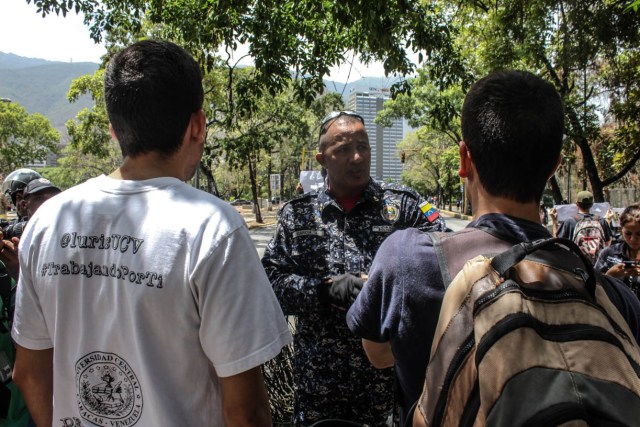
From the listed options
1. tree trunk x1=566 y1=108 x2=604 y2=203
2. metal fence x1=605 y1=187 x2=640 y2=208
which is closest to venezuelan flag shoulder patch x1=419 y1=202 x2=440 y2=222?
tree trunk x1=566 y1=108 x2=604 y2=203

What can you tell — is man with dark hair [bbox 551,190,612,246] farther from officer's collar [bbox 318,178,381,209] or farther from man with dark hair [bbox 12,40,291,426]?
man with dark hair [bbox 12,40,291,426]

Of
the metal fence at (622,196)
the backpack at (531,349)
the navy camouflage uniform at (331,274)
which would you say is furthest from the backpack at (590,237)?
the metal fence at (622,196)

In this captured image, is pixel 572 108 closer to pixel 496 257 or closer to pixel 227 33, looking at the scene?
pixel 227 33

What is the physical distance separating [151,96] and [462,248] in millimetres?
897

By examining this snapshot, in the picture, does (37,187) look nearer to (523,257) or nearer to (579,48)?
(523,257)

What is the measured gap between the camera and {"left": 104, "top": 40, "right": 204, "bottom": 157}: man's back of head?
1336 millimetres

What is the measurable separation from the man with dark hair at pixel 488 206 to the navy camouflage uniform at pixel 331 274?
0.94 m

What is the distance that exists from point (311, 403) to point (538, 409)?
1.72 meters

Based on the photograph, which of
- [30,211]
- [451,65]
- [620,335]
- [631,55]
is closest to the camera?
[620,335]

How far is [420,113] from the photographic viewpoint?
2627cm

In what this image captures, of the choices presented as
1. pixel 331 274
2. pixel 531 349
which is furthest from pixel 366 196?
pixel 531 349

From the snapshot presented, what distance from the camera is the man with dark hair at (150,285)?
1229 millimetres

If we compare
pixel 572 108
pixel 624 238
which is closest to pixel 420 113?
pixel 572 108

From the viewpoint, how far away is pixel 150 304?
4.05ft
